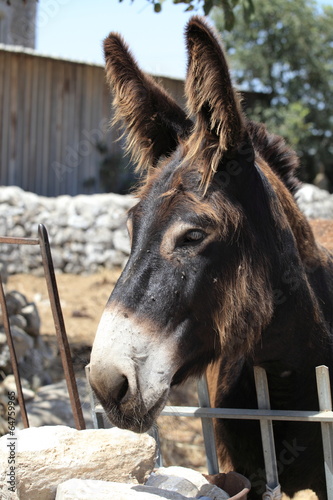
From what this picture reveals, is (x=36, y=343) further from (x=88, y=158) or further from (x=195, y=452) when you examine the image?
(x=88, y=158)

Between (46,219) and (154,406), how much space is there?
982 cm

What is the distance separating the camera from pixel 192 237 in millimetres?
1992

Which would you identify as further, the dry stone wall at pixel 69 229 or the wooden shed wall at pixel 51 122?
the wooden shed wall at pixel 51 122

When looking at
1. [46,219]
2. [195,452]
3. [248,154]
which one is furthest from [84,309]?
[248,154]

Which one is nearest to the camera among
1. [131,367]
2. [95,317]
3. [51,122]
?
[131,367]

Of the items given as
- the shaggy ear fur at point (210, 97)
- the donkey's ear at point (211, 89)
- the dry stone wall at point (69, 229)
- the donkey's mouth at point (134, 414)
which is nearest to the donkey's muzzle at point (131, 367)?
the donkey's mouth at point (134, 414)

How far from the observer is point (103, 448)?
2.07 m

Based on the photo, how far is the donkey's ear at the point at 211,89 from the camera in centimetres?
195

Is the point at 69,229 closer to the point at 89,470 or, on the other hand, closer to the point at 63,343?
the point at 63,343

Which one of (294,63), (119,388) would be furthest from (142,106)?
(294,63)

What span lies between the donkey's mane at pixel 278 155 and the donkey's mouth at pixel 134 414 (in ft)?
4.44

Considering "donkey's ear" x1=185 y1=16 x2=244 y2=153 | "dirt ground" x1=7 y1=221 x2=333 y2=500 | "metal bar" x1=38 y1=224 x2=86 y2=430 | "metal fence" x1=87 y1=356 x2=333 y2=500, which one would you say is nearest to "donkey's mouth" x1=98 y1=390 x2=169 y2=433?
"metal fence" x1=87 y1=356 x2=333 y2=500

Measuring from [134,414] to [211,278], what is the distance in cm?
57

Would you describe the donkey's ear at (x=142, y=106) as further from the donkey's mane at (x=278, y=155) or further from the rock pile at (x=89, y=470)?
the rock pile at (x=89, y=470)
